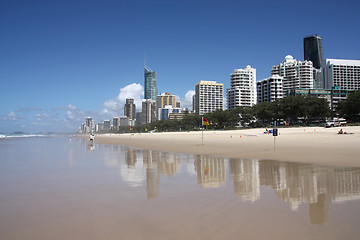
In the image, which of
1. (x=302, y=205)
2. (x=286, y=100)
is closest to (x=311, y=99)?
(x=286, y=100)

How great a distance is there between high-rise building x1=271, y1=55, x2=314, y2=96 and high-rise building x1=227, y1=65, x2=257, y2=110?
21.7 m

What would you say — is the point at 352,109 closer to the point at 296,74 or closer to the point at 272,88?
the point at 272,88

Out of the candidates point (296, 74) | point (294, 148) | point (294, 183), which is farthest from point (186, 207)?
point (296, 74)

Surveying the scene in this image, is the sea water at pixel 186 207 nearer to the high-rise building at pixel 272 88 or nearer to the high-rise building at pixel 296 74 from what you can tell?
the high-rise building at pixel 272 88

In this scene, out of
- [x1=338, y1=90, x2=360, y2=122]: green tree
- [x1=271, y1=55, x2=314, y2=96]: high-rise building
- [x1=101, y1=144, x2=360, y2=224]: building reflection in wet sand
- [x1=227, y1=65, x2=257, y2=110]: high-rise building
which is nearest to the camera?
[x1=101, y1=144, x2=360, y2=224]: building reflection in wet sand

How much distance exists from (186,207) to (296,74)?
650 feet

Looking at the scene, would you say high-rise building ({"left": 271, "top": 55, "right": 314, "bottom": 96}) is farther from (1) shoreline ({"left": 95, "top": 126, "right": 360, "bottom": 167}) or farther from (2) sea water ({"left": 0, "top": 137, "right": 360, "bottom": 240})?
(2) sea water ({"left": 0, "top": 137, "right": 360, "bottom": 240})

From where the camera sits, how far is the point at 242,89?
17500 cm

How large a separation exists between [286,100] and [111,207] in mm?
83025

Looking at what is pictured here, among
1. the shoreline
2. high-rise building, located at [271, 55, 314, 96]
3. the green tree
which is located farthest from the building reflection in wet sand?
high-rise building, located at [271, 55, 314, 96]

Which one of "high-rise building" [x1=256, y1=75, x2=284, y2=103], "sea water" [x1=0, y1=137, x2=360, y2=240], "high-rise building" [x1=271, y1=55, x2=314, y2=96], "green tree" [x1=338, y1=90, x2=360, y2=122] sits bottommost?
"sea water" [x1=0, y1=137, x2=360, y2=240]

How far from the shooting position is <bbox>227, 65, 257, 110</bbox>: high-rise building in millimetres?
173625

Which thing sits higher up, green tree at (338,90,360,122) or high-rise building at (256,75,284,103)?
high-rise building at (256,75,284,103)

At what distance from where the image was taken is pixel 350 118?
244 feet
